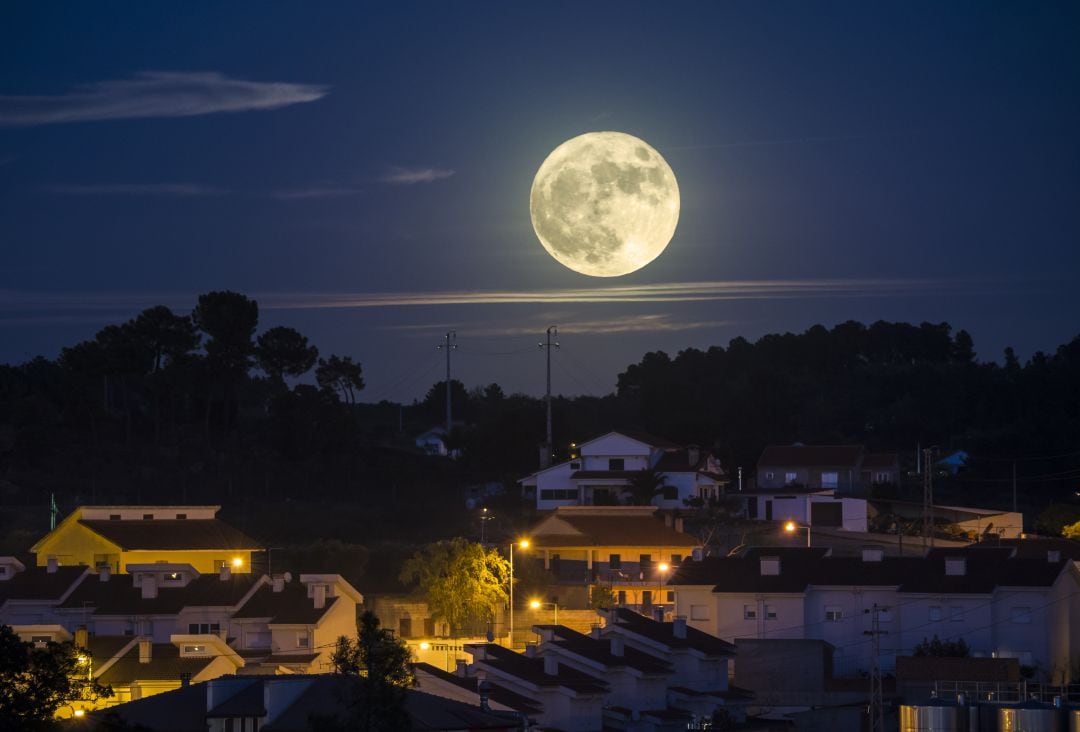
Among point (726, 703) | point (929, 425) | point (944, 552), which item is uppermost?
point (929, 425)

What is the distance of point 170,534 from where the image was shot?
62.1 metres

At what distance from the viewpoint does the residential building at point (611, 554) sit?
61438 mm

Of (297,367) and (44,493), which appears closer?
(44,493)

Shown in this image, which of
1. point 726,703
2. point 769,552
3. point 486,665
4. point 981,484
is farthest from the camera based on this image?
point 981,484

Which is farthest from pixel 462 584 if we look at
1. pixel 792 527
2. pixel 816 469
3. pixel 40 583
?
pixel 816 469

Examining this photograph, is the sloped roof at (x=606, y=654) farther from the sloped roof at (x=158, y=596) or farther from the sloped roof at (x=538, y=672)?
the sloped roof at (x=158, y=596)

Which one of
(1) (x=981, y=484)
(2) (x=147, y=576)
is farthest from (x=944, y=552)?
(1) (x=981, y=484)

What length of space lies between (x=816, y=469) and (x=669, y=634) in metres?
29.1

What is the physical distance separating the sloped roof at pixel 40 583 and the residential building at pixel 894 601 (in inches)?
679

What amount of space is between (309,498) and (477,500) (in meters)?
6.74

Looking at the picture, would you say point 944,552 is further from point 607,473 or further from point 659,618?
point 607,473

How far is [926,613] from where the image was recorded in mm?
51344

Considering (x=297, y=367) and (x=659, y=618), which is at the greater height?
(x=297, y=367)

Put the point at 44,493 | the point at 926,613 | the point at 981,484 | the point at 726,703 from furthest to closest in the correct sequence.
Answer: the point at 981,484 < the point at 44,493 < the point at 926,613 < the point at 726,703
